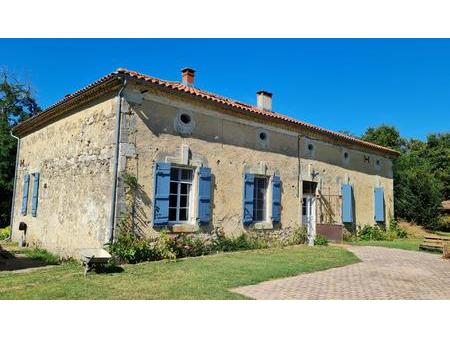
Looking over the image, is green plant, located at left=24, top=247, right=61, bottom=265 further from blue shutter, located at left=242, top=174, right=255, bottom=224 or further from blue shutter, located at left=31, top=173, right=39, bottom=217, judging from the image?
blue shutter, located at left=242, top=174, right=255, bottom=224

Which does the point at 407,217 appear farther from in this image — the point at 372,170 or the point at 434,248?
the point at 434,248

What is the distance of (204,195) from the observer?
972 centimetres

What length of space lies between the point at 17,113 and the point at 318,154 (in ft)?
57.6

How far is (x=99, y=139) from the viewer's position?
891 cm

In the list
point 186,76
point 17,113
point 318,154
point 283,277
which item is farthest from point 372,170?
point 17,113

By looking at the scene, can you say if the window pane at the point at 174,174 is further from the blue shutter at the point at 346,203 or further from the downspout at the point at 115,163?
the blue shutter at the point at 346,203

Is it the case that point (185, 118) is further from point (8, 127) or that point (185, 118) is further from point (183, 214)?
point (8, 127)

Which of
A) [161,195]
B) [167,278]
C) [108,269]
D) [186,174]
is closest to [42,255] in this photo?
[108,269]

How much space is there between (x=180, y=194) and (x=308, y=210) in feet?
19.0

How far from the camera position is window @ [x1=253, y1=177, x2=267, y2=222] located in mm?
11500

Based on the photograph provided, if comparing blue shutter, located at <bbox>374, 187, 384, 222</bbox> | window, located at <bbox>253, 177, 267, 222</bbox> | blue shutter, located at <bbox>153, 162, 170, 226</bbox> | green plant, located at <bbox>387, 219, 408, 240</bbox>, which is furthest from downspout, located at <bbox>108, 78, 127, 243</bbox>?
green plant, located at <bbox>387, 219, 408, 240</bbox>

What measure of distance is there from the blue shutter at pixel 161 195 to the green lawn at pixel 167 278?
3.59 ft

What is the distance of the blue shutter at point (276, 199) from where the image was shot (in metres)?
11.8

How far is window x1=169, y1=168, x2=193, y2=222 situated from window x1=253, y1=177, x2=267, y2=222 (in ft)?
8.46
